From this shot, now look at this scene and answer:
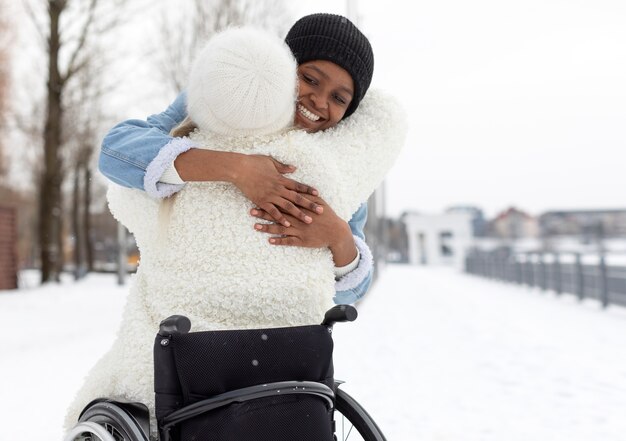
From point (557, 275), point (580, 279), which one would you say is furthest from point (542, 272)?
point (580, 279)

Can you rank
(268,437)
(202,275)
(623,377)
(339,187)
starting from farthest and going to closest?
(623,377) < (339,187) < (202,275) < (268,437)

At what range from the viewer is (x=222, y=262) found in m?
1.56

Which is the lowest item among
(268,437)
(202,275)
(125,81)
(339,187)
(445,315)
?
(445,315)

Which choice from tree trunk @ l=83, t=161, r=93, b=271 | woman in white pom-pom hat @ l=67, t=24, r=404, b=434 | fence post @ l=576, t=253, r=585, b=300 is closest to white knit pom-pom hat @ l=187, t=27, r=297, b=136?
woman in white pom-pom hat @ l=67, t=24, r=404, b=434

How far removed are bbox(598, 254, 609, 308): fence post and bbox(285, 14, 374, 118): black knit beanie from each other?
11.0m

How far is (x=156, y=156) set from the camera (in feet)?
5.16

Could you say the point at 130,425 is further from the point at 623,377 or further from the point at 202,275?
the point at 623,377

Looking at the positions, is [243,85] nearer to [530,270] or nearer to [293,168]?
[293,168]

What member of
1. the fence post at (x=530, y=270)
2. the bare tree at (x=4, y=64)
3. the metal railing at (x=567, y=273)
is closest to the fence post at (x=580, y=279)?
the metal railing at (x=567, y=273)

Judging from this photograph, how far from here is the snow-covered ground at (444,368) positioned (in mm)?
4398

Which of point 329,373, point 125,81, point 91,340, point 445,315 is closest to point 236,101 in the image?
point 329,373

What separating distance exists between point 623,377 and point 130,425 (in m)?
5.89

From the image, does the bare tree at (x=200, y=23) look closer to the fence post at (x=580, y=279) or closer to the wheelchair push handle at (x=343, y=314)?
the fence post at (x=580, y=279)

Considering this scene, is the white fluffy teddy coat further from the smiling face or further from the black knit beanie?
the black knit beanie
